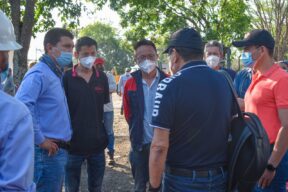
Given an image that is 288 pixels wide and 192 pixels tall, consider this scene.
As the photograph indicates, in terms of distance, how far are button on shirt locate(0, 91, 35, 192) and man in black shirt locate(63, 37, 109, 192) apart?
9.59 feet

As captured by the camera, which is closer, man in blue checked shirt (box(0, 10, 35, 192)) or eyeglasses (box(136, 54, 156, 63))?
man in blue checked shirt (box(0, 10, 35, 192))

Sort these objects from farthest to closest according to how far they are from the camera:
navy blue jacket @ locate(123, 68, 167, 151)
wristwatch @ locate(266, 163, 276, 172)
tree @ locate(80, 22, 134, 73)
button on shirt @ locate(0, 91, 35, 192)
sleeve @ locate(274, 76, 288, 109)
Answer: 1. tree @ locate(80, 22, 134, 73)
2. navy blue jacket @ locate(123, 68, 167, 151)
3. wristwatch @ locate(266, 163, 276, 172)
4. sleeve @ locate(274, 76, 288, 109)
5. button on shirt @ locate(0, 91, 35, 192)

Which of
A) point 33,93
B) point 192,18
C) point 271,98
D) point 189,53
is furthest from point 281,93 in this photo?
point 192,18

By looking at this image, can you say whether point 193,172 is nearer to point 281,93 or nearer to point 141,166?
point 281,93

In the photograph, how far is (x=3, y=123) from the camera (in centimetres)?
173

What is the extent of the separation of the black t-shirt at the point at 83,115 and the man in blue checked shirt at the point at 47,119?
68cm

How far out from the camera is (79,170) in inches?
195

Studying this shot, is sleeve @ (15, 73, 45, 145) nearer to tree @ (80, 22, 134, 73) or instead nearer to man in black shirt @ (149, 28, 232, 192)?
man in black shirt @ (149, 28, 232, 192)

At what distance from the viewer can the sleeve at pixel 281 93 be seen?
346 cm

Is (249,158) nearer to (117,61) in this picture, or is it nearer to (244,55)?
(244,55)

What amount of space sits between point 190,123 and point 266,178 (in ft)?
3.59

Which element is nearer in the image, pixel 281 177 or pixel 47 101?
pixel 281 177

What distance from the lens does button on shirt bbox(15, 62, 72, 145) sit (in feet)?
12.5

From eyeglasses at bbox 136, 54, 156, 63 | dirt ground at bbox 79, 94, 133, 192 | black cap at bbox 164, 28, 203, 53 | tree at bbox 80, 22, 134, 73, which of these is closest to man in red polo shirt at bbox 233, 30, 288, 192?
black cap at bbox 164, 28, 203, 53
